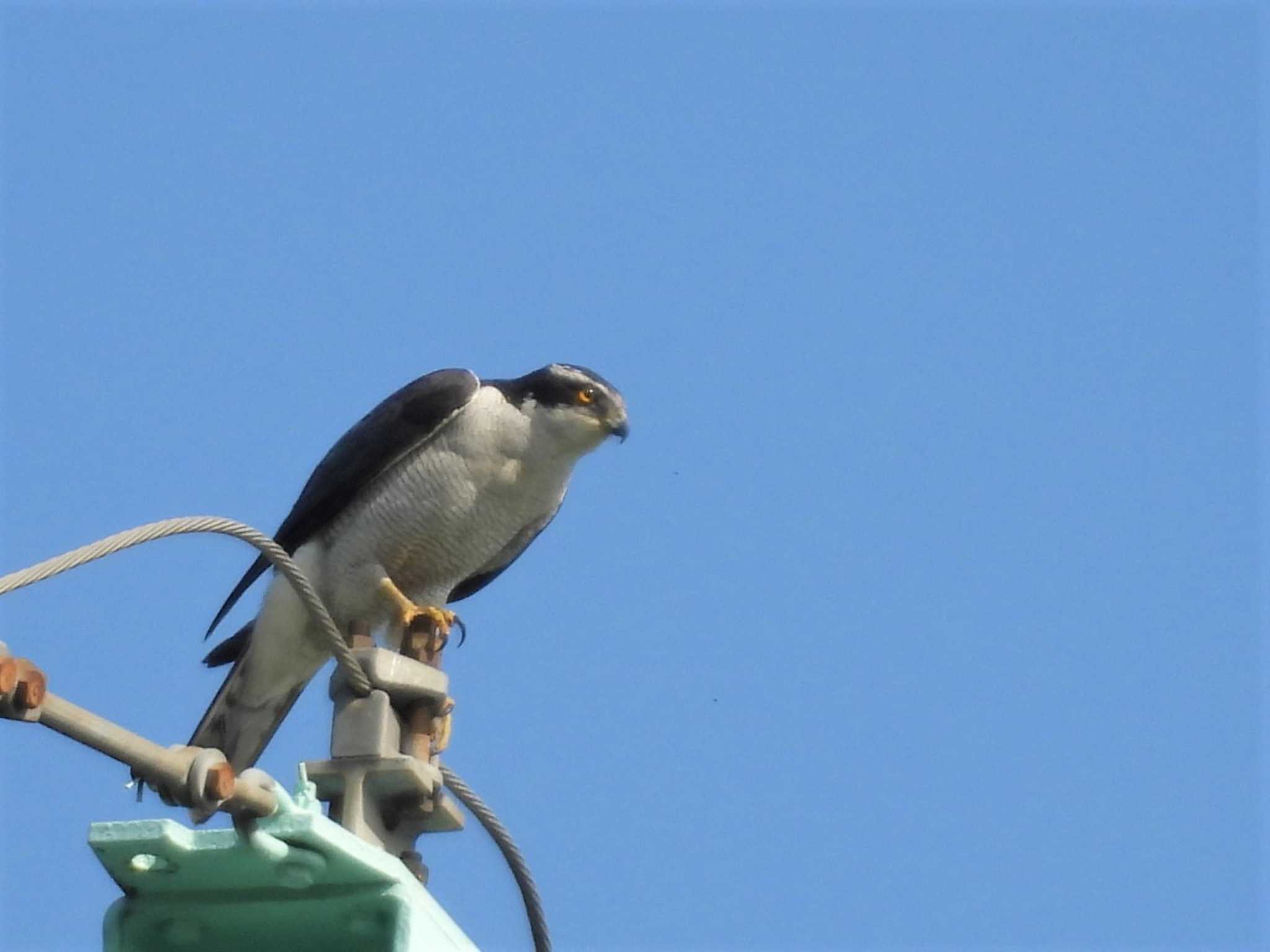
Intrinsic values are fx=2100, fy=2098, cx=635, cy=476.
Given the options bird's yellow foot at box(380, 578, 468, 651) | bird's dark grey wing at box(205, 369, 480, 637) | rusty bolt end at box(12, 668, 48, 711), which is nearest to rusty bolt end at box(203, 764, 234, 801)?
rusty bolt end at box(12, 668, 48, 711)

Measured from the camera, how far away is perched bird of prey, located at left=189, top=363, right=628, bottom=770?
7176 millimetres

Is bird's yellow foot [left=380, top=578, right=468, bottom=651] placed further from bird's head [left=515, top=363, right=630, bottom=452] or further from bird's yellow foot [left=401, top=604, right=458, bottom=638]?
bird's head [left=515, top=363, right=630, bottom=452]

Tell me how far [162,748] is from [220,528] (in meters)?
1.03

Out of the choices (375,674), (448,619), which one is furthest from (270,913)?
(448,619)

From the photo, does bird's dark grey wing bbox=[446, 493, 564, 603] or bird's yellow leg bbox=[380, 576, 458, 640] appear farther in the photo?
bird's dark grey wing bbox=[446, 493, 564, 603]

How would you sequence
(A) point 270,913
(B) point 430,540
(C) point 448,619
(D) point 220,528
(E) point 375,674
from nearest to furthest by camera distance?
(A) point 270,913 → (D) point 220,528 → (E) point 375,674 → (C) point 448,619 → (B) point 430,540

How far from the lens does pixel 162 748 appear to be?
3.65 meters

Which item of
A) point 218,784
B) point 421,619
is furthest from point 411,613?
point 218,784

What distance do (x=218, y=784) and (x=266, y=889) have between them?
1.25 feet

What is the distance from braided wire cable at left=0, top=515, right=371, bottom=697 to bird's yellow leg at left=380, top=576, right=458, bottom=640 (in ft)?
3.77

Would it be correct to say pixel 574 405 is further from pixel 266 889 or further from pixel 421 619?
pixel 266 889

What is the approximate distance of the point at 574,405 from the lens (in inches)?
302

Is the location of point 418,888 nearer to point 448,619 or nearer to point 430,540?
point 448,619

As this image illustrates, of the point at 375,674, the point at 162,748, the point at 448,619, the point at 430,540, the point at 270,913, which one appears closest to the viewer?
the point at 162,748
